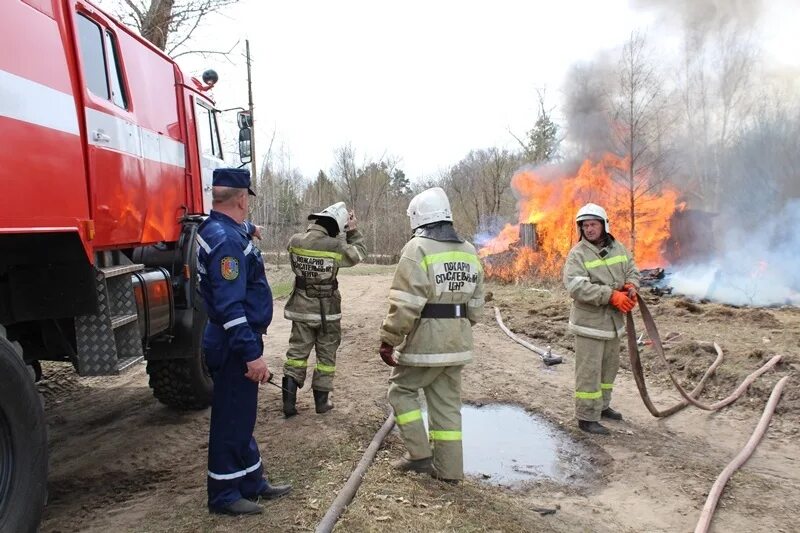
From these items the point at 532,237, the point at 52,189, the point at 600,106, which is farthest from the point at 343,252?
the point at 600,106

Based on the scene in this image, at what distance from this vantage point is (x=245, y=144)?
6.09m

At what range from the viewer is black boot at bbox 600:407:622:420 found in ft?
17.6

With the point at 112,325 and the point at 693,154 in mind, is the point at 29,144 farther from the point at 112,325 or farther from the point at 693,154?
the point at 693,154

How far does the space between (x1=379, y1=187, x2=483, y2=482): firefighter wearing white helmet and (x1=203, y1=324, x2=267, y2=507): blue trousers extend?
0.99m

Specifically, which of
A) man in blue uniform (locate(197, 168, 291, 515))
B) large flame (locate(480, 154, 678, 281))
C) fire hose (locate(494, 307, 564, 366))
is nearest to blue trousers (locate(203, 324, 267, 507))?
man in blue uniform (locate(197, 168, 291, 515))

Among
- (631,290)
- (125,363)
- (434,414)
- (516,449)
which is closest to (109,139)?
(125,363)

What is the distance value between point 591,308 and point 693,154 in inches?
667

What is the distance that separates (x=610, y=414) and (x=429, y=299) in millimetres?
2705

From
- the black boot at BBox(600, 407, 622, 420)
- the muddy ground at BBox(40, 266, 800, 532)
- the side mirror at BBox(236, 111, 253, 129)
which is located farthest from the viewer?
the side mirror at BBox(236, 111, 253, 129)

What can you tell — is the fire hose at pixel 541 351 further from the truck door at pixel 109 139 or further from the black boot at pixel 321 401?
the truck door at pixel 109 139

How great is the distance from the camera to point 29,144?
9.11ft

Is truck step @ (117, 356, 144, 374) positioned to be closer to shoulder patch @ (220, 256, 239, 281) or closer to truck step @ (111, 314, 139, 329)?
truck step @ (111, 314, 139, 329)

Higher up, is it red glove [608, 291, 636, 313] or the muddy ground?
red glove [608, 291, 636, 313]

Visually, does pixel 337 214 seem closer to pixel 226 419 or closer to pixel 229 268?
pixel 229 268
